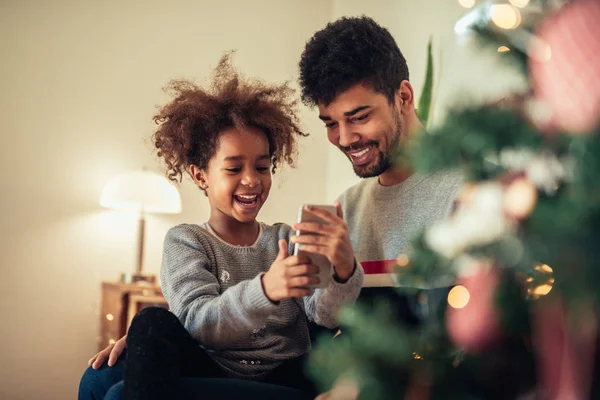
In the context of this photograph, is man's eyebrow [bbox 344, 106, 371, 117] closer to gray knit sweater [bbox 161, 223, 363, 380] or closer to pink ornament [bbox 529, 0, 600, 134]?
gray knit sweater [bbox 161, 223, 363, 380]

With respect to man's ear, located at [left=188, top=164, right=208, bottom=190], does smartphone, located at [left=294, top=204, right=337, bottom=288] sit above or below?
below

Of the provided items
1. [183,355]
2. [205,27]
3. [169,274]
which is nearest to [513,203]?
[183,355]

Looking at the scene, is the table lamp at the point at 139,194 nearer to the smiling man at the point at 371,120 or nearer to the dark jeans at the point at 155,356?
the smiling man at the point at 371,120

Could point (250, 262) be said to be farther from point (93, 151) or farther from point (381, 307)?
point (93, 151)

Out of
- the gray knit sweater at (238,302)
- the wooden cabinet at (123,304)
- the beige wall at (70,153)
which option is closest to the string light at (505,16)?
the gray knit sweater at (238,302)

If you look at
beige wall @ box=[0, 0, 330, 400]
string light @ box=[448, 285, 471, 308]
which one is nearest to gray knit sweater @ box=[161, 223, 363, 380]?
string light @ box=[448, 285, 471, 308]

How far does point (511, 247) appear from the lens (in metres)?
0.55

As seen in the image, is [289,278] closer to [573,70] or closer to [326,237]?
[326,237]

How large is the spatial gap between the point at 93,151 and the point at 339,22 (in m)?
2.35

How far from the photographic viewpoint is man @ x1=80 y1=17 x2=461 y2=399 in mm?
1669

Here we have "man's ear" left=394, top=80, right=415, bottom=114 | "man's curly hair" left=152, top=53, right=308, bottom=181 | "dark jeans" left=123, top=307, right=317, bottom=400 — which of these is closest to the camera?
"dark jeans" left=123, top=307, right=317, bottom=400

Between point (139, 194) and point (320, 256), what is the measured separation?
2.37 meters

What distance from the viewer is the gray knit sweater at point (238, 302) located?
1.25m

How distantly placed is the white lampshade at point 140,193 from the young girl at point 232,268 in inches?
64.3
